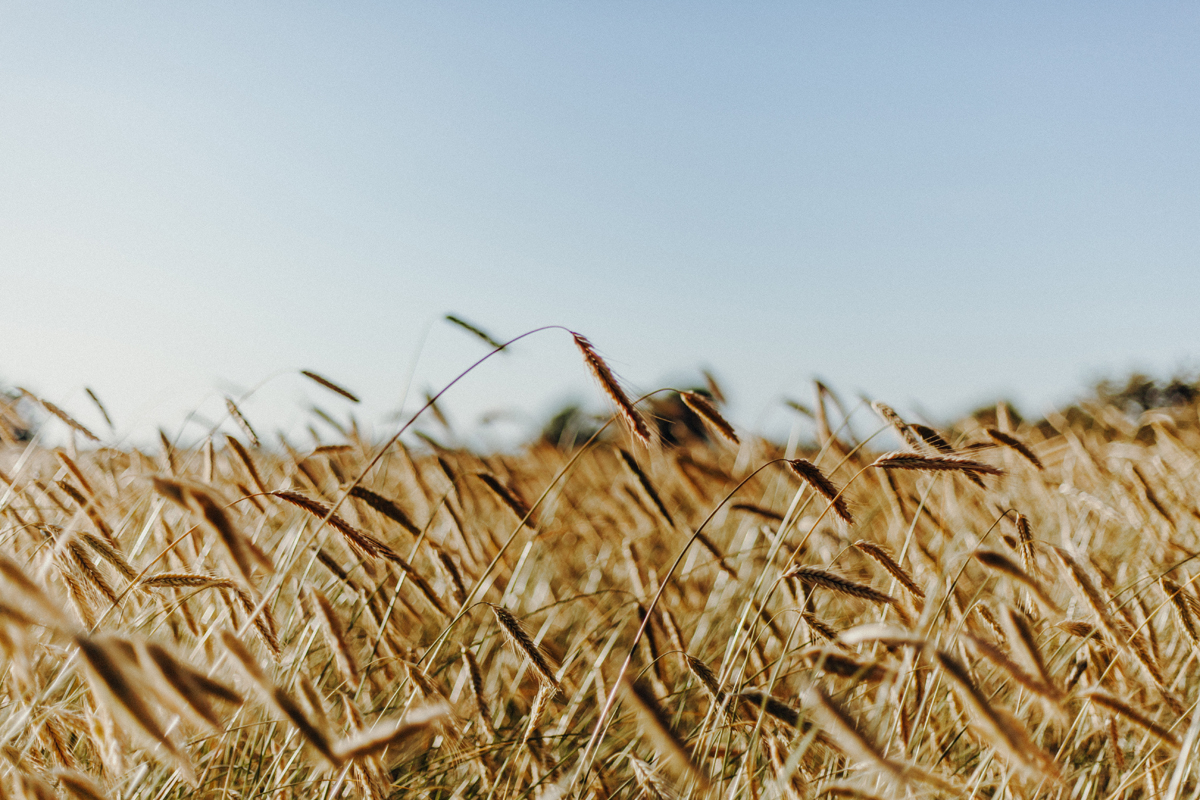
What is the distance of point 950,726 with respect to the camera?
1979 mm

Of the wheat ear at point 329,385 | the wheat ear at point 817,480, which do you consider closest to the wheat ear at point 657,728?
the wheat ear at point 817,480

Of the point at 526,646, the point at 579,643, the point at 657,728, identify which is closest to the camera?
the point at 657,728

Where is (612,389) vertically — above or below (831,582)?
above

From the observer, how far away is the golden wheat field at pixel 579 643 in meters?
1.18

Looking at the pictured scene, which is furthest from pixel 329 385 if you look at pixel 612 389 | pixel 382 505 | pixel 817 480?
pixel 817 480

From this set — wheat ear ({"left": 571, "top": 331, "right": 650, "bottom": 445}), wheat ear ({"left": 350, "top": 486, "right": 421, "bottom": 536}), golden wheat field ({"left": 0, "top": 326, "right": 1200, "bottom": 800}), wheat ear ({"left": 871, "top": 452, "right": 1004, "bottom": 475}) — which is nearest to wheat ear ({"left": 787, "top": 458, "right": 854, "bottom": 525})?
golden wheat field ({"left": 0, "top": 326, "right": 1200, "bottom": 800})

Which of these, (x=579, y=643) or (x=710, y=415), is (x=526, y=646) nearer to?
(x=579, y=643)

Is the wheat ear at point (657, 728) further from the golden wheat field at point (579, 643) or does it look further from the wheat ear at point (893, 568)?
the wheat ear at point (893, 568)

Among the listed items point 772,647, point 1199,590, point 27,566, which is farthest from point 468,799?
point 1199,590

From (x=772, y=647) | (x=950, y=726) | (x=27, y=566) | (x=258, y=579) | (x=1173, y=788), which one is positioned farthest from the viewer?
(x=772, y=647)

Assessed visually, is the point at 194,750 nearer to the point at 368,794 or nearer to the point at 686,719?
the point at 368,794

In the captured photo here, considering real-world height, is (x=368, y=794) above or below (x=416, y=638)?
above

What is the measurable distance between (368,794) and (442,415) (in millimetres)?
1938

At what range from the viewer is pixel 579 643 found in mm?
2062
